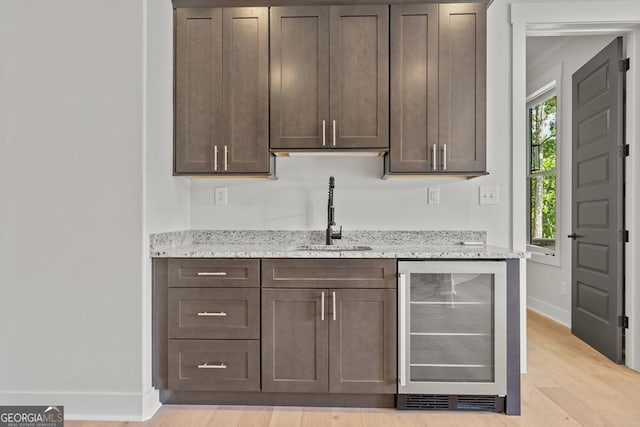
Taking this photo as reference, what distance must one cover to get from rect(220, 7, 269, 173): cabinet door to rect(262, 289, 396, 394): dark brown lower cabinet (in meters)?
0.99

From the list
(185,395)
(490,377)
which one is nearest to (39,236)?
(185,395)

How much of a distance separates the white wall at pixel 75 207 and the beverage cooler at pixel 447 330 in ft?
4.55

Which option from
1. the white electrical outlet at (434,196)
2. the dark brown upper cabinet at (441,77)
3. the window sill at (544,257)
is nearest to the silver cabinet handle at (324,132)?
the dark brown upper cabinet at (441,77)

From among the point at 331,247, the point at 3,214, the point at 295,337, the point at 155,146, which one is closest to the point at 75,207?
the point at 3,214

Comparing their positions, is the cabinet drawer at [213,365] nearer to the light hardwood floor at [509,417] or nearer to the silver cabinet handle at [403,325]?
the light hardwood floor at [509,417]

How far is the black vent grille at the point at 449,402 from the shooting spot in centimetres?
201

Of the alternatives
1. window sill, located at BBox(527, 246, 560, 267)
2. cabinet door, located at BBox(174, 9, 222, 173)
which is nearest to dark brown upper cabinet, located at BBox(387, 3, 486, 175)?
cabinet door, located at BBox(174, 9, 222, 173)

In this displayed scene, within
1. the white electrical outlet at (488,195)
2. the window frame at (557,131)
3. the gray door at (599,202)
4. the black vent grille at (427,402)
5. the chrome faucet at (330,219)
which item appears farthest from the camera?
the window frame at (557,131)

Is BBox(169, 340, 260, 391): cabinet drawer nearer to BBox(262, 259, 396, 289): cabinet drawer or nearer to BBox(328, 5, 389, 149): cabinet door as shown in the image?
BBox(262, 259, 396, 289): cabinet drawer

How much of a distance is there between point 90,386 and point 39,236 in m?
0.83

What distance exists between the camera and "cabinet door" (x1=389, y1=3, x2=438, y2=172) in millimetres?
2246

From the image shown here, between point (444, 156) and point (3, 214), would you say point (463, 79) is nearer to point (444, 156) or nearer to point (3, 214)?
point (444, 156)

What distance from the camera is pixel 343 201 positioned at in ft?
8.53

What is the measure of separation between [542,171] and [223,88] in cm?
354
